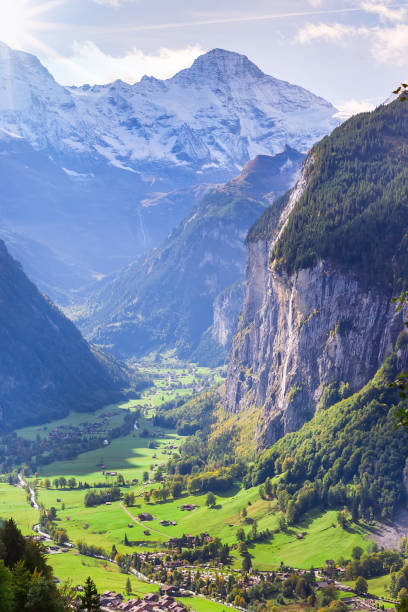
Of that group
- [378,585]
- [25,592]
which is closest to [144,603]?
[378,585]

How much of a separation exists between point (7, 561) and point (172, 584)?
300 ft

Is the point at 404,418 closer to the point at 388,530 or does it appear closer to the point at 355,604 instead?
the point at 355,604

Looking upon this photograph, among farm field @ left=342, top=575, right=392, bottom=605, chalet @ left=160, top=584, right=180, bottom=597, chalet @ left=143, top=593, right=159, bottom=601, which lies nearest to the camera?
farm field @ left=342, top=575, right=392, bottom=605

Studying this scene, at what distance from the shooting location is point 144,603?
174375 millimetres

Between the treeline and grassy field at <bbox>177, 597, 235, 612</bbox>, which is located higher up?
the treeline

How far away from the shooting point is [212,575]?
19288 centimetres

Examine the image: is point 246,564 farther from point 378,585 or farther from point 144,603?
point 378,585

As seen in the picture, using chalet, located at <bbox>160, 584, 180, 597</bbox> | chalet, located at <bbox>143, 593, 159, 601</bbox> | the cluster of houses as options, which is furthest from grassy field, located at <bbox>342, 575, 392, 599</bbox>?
chalet, located at <bbox>143, 593, 159, 601</bbox>

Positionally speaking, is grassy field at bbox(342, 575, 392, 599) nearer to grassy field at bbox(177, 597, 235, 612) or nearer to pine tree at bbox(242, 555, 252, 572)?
pine tree at bbox(242, 555, 252, 572)

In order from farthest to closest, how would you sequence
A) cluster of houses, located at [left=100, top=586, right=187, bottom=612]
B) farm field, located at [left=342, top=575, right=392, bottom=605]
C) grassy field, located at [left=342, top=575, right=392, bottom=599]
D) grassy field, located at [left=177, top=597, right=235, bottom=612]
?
1. grassy field, located at [left=177, top=597, right=235, bottom=612]
2. farm field, located at [left=342, top=575, right=392, bottom=605]
3. grassy field, located at [left=342, top=575, right=392, bottom=599]
4. cluster of houses, located at [left=100, top=586, right=187, bottom=612]

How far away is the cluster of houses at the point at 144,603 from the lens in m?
170

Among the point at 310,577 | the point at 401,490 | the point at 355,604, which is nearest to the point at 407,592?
the point at 355,604

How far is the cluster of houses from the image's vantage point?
559 ft

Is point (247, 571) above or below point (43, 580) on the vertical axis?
below
